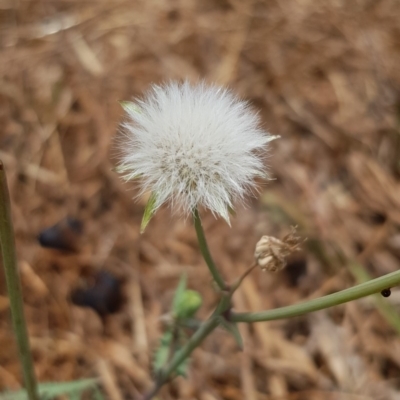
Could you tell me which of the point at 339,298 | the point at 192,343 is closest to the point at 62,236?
the point at 192,343

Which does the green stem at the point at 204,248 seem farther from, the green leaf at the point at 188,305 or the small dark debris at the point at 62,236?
the small dark debris at the point at 62,236

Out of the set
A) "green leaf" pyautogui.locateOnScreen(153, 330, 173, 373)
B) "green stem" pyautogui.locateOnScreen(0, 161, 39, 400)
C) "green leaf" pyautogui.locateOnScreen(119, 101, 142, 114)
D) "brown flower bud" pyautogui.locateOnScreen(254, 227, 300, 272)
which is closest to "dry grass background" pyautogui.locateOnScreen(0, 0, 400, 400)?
"green leaf" pyautogui.locateOnScreen(153, 330, 173, 373)

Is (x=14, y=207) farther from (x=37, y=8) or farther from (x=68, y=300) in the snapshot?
(x=37, y=8)

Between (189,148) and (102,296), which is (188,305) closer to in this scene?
(189,148)

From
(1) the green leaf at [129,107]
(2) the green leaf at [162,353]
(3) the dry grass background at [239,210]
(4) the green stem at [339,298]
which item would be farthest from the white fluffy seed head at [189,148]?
(3) the dry grass background at [239,210]

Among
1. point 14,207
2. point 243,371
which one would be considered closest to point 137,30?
point 14,207
